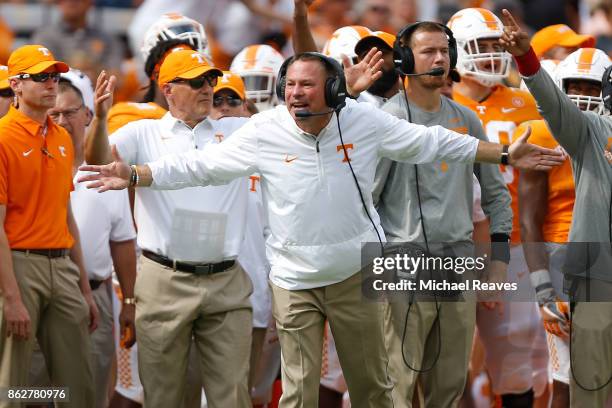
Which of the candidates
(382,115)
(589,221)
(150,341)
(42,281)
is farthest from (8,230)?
(589,221)

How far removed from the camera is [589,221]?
7.25 m

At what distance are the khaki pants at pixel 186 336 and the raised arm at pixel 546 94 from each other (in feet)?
6.16

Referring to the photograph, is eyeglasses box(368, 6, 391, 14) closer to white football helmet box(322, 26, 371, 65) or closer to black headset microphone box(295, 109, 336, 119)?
white football helmet box(322, 26, 371, 65)

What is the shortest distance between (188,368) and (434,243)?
155 centimetres

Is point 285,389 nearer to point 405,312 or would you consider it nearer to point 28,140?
point 405,312

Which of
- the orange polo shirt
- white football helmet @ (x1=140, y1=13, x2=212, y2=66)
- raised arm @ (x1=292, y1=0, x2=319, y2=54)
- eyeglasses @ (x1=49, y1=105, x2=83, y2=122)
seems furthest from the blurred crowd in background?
the orange polo shirt

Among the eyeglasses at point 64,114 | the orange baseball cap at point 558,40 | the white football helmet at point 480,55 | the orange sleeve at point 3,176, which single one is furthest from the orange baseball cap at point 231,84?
the orange baseball cap at point 558,40

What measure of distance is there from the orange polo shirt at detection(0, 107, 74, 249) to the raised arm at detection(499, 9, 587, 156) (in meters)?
2.47

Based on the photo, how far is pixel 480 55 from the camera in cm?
918

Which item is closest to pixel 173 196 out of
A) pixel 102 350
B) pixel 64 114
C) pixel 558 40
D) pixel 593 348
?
pixel 64 114

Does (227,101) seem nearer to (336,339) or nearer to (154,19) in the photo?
(336,339)

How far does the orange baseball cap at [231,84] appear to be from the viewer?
8.74 metres

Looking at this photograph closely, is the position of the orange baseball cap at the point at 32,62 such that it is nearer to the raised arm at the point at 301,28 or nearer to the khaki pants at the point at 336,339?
the raised arm at the point at 301,28

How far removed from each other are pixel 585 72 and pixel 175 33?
2.83 metres
